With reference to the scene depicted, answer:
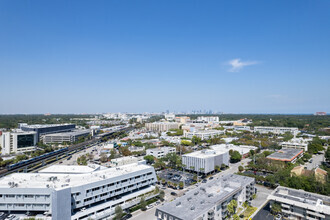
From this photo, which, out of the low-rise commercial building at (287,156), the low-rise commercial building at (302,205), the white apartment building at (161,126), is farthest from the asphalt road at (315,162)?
the white apartment building at (161,126)

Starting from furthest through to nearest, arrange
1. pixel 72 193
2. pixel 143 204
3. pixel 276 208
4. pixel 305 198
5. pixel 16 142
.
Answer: pixel 16 142, pixel 143 204, pixel 305 198, pixel 276 208, pixel 72 193

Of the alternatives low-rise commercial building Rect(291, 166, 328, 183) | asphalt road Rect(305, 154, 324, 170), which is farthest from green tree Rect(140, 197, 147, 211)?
asphalt road Rect(305, 154, 324, 170)

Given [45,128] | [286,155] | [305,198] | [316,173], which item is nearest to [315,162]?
[286,155]

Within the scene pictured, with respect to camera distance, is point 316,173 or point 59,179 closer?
point 59,179

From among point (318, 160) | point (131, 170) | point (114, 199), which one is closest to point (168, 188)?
point (131, 170)

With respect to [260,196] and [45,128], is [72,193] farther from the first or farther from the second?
[45,128]
